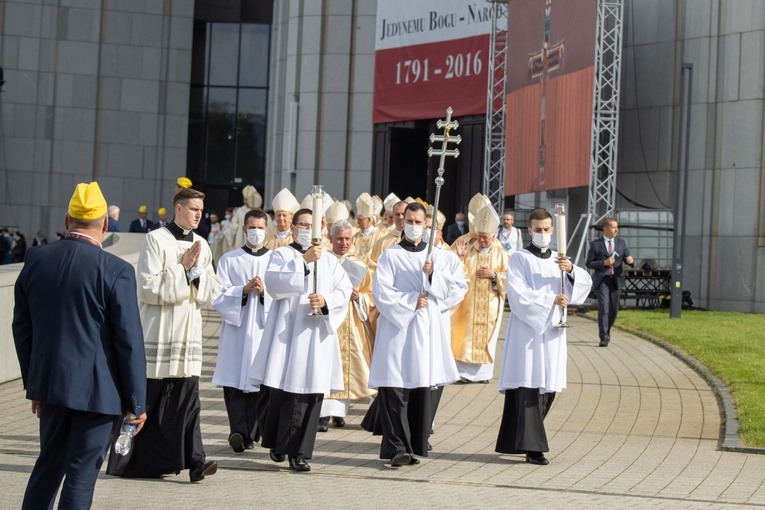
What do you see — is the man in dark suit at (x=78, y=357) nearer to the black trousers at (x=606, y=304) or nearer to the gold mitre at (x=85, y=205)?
the gold mitre at (x=85, y=205)

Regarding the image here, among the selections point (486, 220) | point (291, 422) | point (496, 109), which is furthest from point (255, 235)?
point (496, 109)

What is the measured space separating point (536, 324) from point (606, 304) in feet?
26.2

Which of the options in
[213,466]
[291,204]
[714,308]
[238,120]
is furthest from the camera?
[238,120]

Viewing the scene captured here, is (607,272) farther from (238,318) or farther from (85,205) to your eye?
(85,205)

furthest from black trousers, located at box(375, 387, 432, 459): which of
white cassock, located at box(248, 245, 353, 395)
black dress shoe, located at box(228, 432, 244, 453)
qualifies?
black dress shoe, located at box(228, 432, 244, 453)

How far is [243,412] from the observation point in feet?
35.0

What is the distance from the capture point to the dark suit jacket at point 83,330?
625 cm

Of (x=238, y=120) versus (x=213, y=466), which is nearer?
(x=213, y=466)

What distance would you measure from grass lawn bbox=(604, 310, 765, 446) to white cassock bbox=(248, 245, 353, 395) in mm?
3515

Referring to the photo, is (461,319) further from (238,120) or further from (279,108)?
(238,120)

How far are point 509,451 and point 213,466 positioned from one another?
2.42 m

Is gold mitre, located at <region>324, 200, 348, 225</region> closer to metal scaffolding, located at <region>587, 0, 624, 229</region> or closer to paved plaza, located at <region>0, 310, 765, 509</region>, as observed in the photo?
paved plaza, located at <region>0, 310, 765, 509</region>

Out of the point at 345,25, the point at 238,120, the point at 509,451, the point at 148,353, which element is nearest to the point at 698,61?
the point at 345,25

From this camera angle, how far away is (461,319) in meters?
15.0
